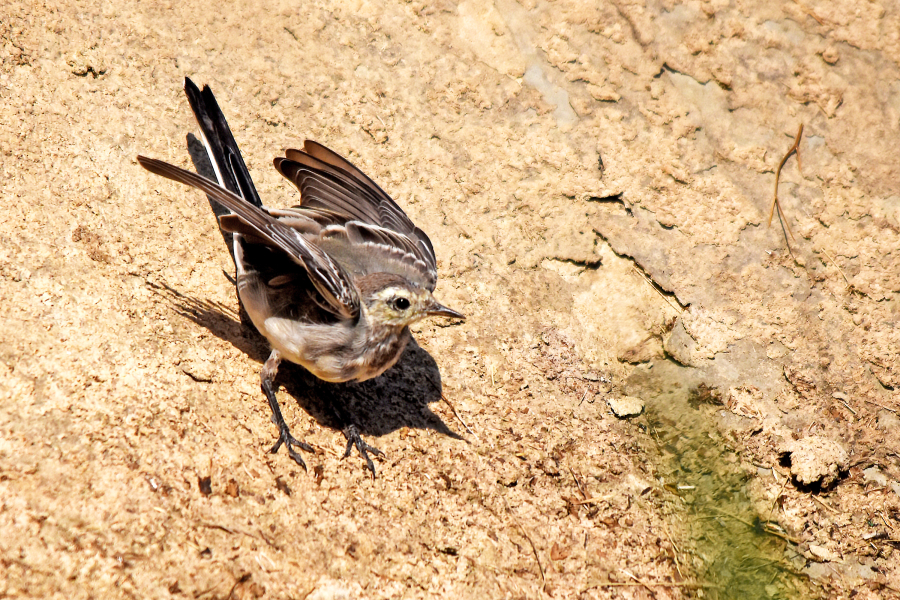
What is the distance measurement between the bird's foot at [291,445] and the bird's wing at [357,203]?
138 centimetres

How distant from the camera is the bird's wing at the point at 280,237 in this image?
13.4ft

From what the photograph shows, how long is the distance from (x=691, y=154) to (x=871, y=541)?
3452 mm

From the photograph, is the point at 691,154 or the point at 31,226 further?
the point at 691,154

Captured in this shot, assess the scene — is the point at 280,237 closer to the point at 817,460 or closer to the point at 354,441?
the point at 354,441

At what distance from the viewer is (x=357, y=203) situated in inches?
215

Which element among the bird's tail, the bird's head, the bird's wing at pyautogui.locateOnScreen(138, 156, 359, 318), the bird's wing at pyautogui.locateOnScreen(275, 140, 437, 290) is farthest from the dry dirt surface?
the bird's wing at pyautogui.locateOnScreen(138, 156, 359, 318)

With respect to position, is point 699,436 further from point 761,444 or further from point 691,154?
point 691,154

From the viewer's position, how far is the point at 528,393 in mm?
5445

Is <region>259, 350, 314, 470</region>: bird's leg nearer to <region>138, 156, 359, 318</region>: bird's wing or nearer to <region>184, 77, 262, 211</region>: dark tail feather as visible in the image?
<region>138, 156, 359, 318</region>: bird's wing

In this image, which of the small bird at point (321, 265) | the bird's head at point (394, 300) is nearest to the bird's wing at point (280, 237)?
the small bird at point (321, 265)

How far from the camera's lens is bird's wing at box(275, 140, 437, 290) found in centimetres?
519

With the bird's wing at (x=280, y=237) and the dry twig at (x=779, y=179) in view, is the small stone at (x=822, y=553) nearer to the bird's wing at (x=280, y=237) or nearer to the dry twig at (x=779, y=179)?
the dry twig at (x=779, y=179)

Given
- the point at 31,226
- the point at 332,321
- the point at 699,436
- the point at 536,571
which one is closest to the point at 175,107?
the point at 31,226

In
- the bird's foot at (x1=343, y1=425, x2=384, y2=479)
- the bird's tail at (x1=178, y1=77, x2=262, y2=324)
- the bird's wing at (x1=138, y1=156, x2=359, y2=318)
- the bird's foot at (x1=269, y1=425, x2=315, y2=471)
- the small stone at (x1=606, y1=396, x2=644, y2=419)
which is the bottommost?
the bird's foot at (x1=269, y1=425, x2=315, y2=471)
